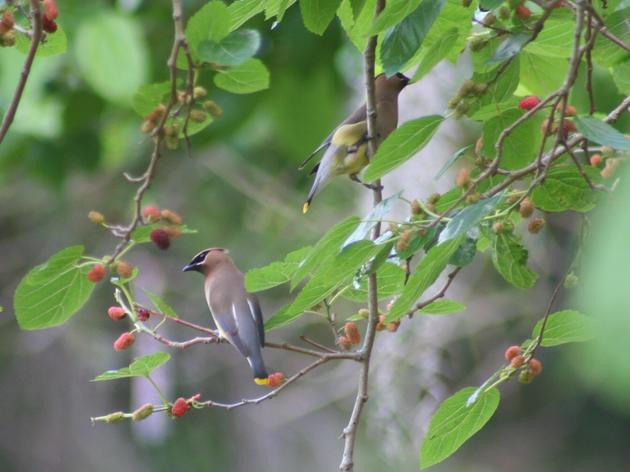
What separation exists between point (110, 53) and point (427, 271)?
253cm

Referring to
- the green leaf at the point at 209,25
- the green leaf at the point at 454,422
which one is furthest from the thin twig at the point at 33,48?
the green leaf at the point at 454,422

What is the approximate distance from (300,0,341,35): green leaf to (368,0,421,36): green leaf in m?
0.37

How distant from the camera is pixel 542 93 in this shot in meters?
2.24

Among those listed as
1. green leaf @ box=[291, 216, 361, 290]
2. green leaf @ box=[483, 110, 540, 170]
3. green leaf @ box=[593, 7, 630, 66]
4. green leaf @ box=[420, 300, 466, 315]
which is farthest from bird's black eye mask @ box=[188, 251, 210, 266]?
green leaf @ box=[291, 216, 361, 290]

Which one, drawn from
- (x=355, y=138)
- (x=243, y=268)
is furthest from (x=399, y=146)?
(x=243, y=268)

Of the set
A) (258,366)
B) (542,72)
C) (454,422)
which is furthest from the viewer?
(258,366)

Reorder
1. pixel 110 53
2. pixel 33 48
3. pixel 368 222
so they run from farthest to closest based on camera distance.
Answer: pixel 110 53 → pixel 33 48 → pixel 368 222

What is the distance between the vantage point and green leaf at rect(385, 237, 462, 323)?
1.55 metres

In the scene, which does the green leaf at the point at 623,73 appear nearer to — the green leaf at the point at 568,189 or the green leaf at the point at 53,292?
the green leaf at the point at 568,189

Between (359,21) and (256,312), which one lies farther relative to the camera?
(256,312)

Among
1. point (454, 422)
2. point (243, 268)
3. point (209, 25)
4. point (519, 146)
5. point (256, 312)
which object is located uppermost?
point (209, 25)

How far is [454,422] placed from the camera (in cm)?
194

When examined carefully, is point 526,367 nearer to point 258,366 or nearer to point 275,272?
point 275,272

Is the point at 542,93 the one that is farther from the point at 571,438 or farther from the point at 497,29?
the point at 571,438
